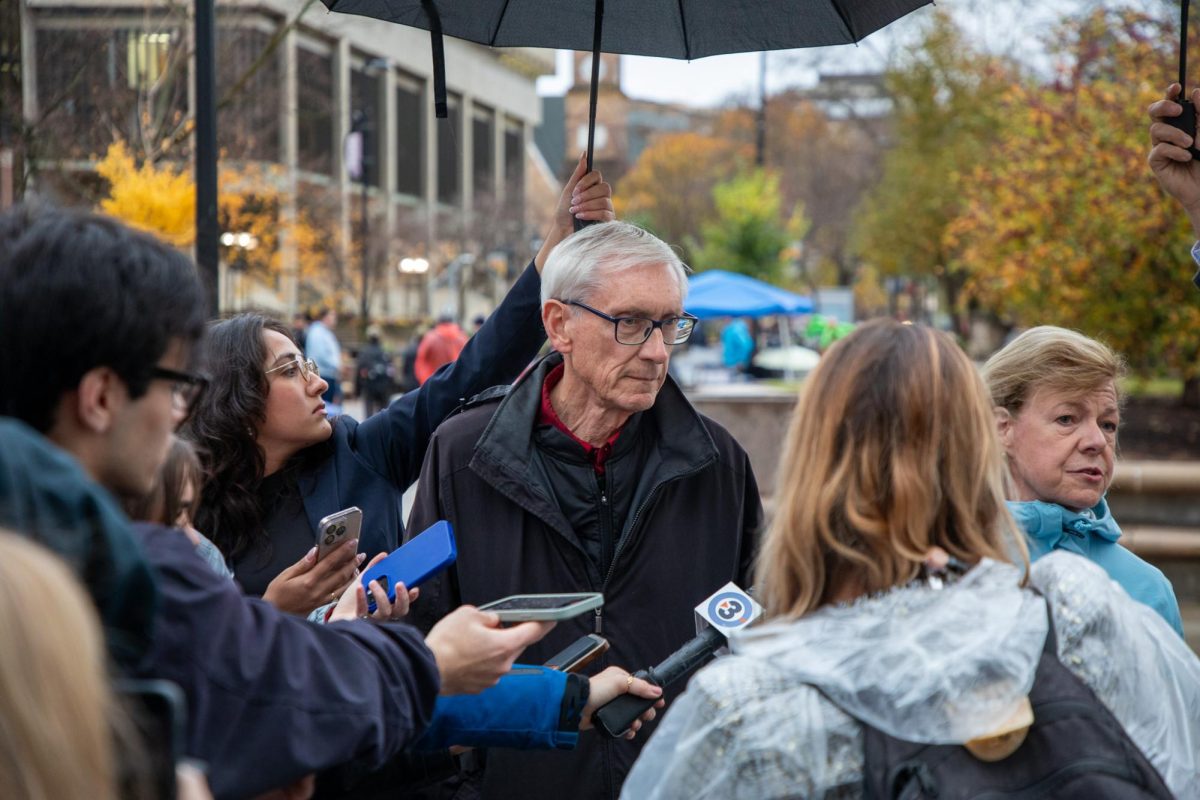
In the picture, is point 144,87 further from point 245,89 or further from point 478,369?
point 478,369

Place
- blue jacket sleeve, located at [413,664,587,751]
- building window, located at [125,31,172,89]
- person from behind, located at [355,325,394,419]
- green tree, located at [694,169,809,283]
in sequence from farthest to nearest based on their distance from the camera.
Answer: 1. green tree, located at [694,169,809,283]
2. person from behind, located at [355,325,394,419]
3. building window, located at [125,31,172,89]
4. blue jacket sleeve, located at [413,664,587,751]

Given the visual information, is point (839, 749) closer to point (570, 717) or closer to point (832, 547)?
point (832, 547)

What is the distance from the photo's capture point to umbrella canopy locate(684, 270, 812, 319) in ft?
85.2

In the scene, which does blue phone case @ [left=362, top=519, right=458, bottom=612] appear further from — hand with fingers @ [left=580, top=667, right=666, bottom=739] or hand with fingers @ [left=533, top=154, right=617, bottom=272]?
hand with fingers @ [left=533, top=154, right=617, bottom=272]

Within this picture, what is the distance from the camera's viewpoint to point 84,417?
5.81 feet

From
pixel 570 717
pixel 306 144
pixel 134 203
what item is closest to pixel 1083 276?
pixel 134 203

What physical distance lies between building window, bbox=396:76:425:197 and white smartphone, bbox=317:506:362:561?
59827mm

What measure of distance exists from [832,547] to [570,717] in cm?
73

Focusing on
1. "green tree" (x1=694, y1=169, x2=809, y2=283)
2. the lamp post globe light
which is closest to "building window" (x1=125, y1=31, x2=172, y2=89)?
the lamp post globe light

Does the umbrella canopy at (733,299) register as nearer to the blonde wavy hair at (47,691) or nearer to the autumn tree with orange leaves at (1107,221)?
the autumn tree with orange leaves at (1107,221)

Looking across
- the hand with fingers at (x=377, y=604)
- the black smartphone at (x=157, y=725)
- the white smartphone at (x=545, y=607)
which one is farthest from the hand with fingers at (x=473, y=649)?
the black smartphone at (x=157, y=725)

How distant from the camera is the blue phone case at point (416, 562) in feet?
8.58

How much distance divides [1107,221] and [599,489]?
11534 mm

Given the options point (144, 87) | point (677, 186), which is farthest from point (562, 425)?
point (677, 186)
